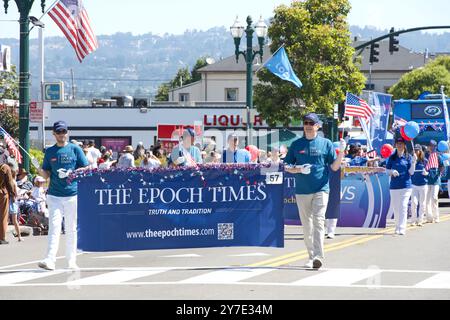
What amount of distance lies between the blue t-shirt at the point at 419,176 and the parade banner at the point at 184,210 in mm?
7874

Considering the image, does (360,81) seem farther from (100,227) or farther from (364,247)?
(100,227)

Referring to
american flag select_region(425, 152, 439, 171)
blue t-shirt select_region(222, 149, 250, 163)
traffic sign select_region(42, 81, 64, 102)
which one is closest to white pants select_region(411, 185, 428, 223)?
american flag select_region(425, 152, 439, 171)

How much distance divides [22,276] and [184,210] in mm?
2437

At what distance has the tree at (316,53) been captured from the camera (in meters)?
45.4

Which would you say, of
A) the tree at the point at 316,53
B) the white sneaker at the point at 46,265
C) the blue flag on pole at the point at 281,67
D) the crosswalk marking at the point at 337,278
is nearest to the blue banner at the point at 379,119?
the blue flag on pole at the point at 281,67

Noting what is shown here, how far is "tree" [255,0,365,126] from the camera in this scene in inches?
1786

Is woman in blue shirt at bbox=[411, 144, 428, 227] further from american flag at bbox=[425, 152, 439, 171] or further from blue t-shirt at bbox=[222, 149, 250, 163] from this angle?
blue t-shirt at bbox=[222, 149, 250, 163]

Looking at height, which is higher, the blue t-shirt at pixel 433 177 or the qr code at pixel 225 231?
the blue t-shirt at pixel 433 177

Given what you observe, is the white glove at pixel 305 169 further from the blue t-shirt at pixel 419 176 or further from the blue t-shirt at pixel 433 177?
the blue t-shirt at pixel 433 177

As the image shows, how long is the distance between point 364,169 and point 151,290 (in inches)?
373

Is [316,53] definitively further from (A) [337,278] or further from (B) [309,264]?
(A) [337,278]

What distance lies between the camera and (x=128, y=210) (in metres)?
13.8

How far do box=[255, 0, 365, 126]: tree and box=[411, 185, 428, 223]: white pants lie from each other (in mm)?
23183
